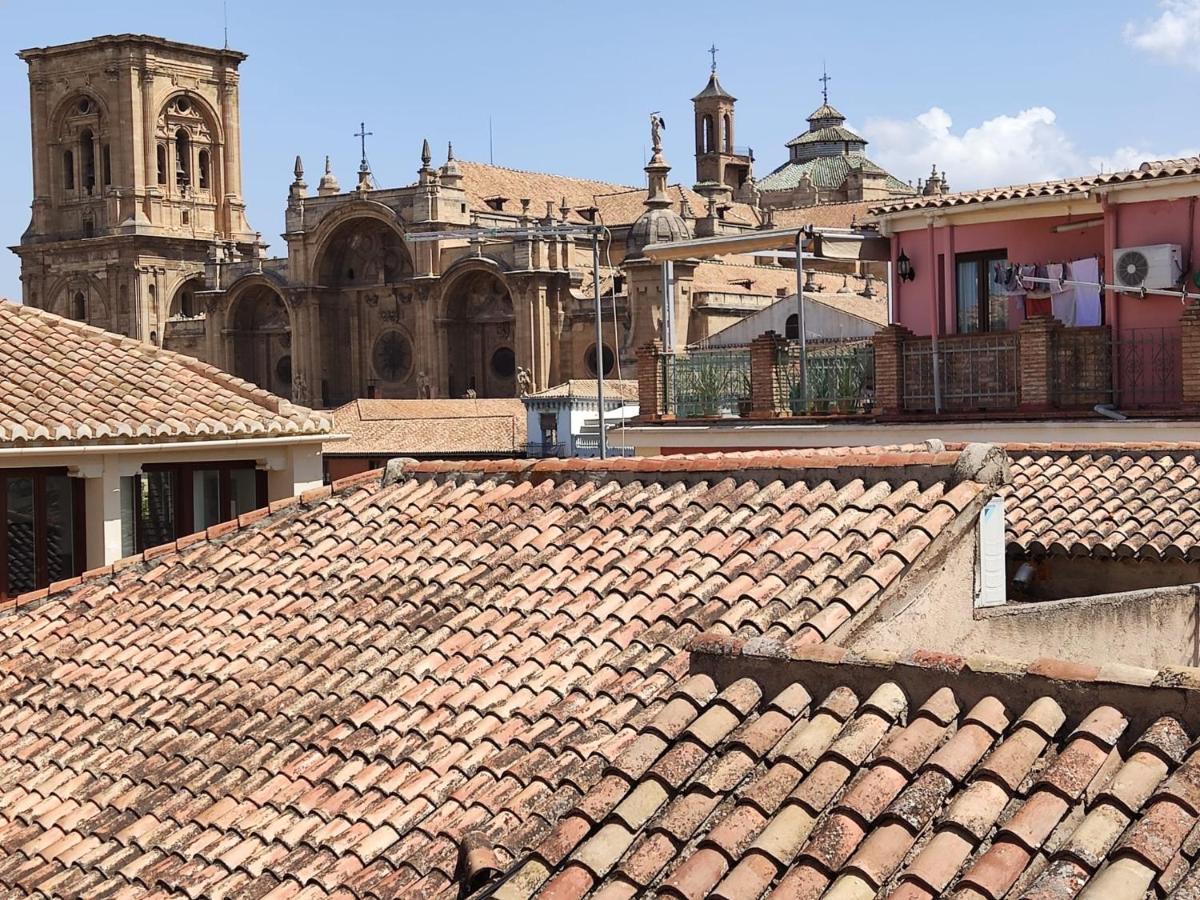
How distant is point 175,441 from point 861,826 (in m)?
8.56

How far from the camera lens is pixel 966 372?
18156 mm

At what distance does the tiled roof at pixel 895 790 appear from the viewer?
4184 mm

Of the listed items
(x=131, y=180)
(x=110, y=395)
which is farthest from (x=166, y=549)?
(x=131, y=180)

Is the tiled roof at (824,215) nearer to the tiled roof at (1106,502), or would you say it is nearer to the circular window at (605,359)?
the circular window at (605,359)

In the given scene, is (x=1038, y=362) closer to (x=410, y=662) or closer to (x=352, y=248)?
Answer: (x=410, y=662)

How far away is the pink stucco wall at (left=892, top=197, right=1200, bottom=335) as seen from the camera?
1709 cm

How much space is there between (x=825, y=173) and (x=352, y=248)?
3313 cm

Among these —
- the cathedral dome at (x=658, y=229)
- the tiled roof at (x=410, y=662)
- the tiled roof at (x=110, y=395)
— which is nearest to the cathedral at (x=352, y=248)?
the cathedral dome at (x=658, y=229)

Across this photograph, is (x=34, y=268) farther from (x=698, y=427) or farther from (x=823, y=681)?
(x=823, y=681)

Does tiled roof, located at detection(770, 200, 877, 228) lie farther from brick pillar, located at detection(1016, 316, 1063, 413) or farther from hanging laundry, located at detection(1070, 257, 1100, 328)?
brick pillar, located at detection(1016, 316, 1063, 413)

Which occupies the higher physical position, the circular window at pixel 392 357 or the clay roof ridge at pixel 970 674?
the circular window at pixel 392 357

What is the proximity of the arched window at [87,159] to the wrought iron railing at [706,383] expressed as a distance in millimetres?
70017

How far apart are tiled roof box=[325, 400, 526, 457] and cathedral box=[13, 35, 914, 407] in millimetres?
4453

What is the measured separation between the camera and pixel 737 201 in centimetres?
8888
